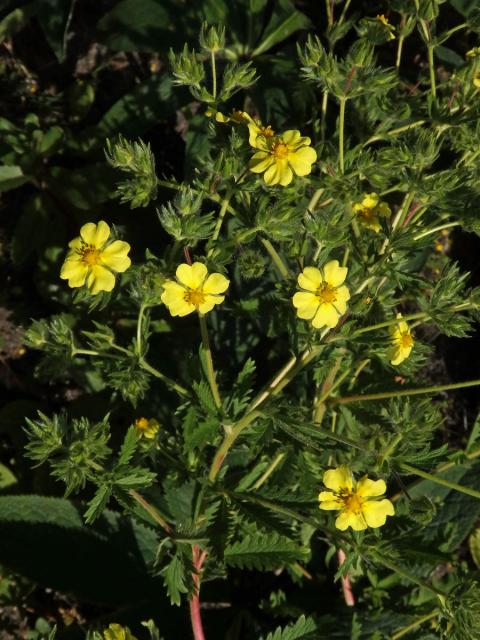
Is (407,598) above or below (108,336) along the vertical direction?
below

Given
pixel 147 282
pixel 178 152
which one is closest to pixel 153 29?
pixel 178 152

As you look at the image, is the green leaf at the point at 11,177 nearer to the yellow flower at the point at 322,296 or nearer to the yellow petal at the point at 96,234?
the yellow petal at the point at 96,234

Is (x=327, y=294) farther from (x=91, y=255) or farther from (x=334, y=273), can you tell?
(x=91, y=255)

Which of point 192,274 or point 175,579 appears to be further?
point 175,579

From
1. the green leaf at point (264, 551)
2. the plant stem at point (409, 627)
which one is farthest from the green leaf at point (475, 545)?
the green leaf at point (264, 551)

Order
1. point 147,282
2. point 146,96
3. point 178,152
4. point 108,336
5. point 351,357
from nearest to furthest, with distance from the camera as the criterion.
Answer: point 147,282, point 108,336, point 351,357, point 146,96, point 178,152

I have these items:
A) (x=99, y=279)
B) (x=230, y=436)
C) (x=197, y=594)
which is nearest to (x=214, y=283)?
(x=99, y=279)

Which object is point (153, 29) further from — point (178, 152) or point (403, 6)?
point (403, 6)

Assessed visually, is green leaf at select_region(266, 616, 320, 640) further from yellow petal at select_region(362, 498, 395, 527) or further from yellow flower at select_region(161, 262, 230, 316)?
yellow flower at select_region(161, 262, 230, 316)
